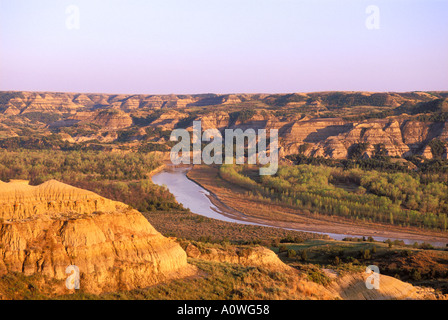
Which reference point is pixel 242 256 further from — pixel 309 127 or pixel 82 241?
pixel 309 127

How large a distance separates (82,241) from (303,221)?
33709mm

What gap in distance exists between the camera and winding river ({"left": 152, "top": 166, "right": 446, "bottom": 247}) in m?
46.6

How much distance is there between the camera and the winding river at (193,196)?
153 ft

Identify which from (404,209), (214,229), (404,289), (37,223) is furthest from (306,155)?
(37,223)

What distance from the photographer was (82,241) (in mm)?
15477

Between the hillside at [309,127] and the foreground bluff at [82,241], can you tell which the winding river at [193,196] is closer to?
the hillside at [309,127]

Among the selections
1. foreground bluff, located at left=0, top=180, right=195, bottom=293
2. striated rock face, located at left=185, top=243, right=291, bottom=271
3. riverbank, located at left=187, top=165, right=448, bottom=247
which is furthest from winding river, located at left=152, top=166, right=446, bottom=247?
foreground bluff, located at left=0, top=180, right=195, bottom=293

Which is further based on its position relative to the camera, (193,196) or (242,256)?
(193,196)

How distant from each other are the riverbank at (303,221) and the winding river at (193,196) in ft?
1.37

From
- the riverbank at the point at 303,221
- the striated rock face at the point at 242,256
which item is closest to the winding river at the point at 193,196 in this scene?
the riverbank at the point at 303,221

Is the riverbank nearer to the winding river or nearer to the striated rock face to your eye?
the winding river

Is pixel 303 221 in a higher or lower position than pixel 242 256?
lower

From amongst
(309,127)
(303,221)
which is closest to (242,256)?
(303,221)

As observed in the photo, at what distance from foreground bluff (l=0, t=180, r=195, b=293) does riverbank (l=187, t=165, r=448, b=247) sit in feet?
91.6
